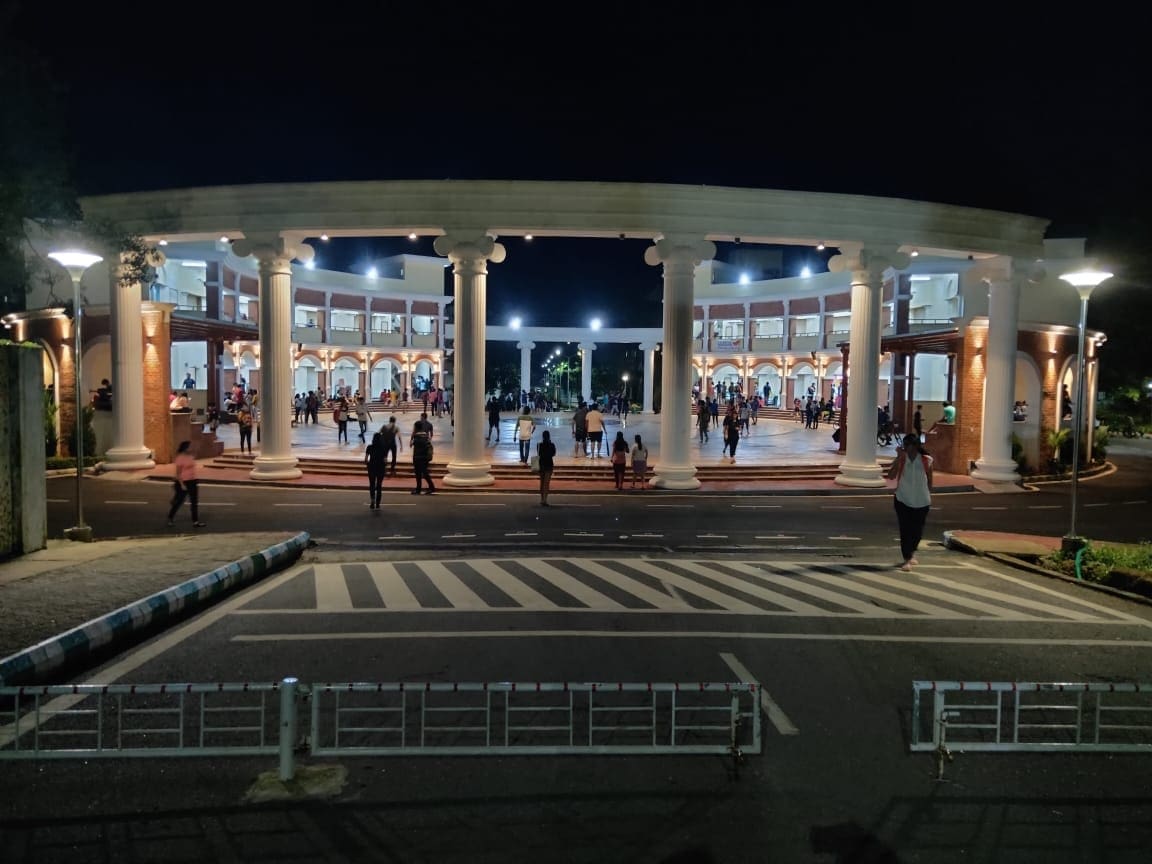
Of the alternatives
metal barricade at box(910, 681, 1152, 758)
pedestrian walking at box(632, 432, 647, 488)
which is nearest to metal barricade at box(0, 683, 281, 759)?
metal barricade at box(910, 681, 1152, 758)

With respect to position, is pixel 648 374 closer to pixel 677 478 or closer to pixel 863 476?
pixel 863 476

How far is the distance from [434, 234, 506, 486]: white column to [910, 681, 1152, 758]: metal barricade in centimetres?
1439

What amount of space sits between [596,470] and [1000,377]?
10.9m

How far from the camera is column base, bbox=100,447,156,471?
70.9 feet

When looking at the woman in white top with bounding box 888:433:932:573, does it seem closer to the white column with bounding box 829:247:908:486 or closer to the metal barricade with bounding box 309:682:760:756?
the metal barricade with bounding box 309:682:760:756

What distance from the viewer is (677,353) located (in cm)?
1928

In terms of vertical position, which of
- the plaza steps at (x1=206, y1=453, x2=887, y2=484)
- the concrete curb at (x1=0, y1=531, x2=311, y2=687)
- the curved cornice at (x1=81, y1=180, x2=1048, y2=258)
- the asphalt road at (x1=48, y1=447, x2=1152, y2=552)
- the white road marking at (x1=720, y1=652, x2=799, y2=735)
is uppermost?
the curved cornice at (x1=81, y1=180, x2=1048, y2=258)

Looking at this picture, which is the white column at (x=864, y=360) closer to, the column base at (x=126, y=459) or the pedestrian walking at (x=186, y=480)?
the pedestrian walking at (x=186, y=480)

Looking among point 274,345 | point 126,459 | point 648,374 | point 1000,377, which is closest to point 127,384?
point 126,459

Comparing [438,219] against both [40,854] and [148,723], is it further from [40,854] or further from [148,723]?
[40,854]

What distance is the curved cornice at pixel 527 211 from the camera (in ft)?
61.4

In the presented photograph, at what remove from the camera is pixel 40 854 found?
3.87 m

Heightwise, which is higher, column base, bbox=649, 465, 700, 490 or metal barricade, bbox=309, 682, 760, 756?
column base, bbox=649, 465, 700, 490

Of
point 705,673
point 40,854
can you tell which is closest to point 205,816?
point 40,854
